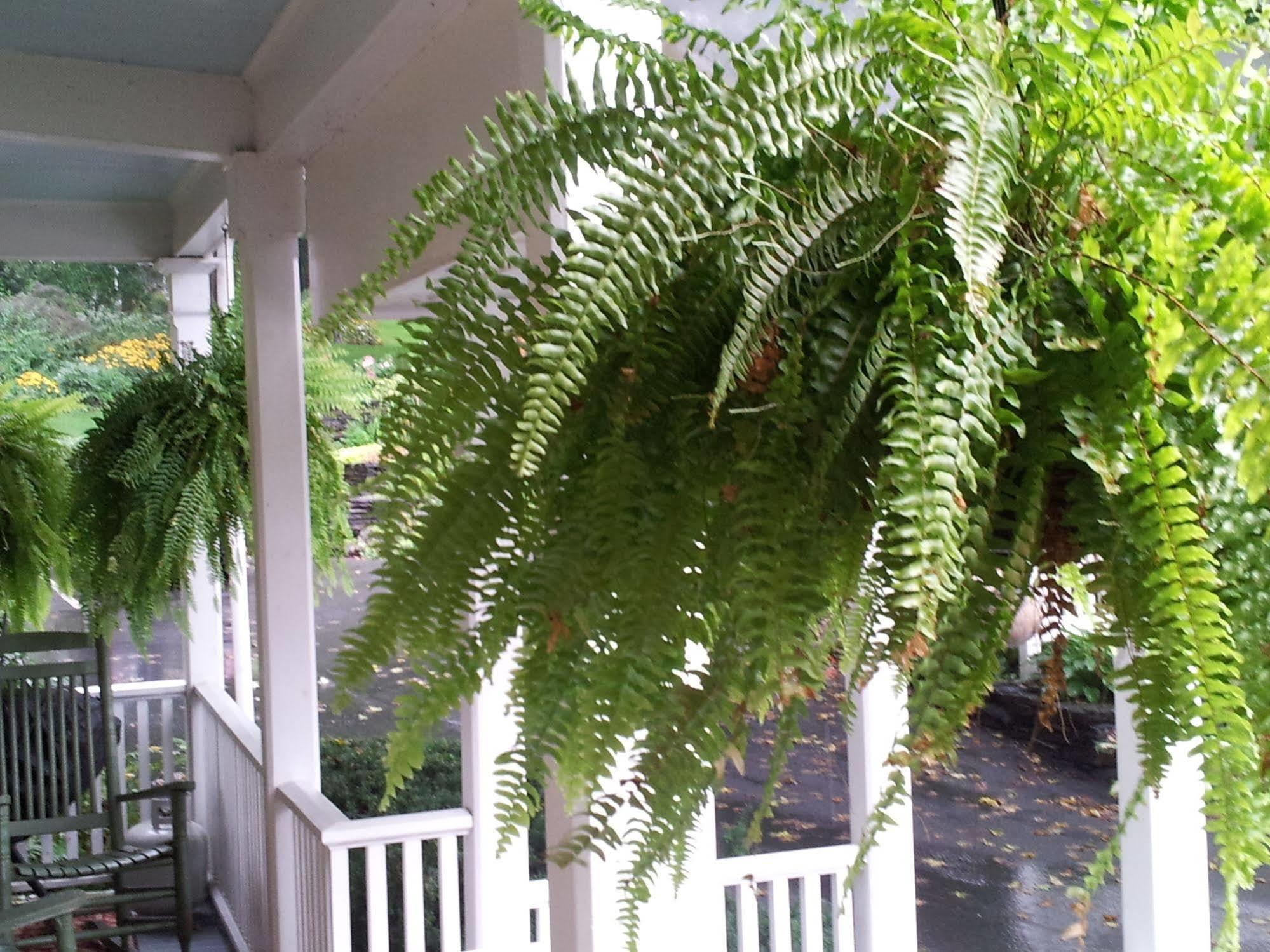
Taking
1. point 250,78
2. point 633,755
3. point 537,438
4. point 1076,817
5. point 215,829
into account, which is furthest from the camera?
point 215,829

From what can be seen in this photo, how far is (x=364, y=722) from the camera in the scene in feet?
13.5

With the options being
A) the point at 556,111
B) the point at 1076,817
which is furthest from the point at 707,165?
the point at 1076,817

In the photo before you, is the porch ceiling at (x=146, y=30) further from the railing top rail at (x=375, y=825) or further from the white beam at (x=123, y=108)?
the railing top rail at (x=375, y=825)

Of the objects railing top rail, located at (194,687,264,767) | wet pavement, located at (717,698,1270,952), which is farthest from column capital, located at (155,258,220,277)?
wet pavement, located at (717,698,1270,952)

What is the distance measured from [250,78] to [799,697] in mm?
2512

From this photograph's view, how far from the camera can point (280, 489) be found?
8.73 ft

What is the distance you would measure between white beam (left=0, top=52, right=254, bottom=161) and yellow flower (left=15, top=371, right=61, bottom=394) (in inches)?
104

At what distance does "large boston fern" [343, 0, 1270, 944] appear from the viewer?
20.2 inches

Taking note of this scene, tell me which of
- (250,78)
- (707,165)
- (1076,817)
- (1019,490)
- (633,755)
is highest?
(250,78)

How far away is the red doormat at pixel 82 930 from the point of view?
378cm

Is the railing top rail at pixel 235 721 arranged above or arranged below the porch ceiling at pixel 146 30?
below

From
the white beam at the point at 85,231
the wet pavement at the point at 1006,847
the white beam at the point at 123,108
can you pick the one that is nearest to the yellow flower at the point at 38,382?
the white beam at the point at 85,231

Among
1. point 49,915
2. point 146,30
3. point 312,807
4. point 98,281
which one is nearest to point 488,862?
point 312,807

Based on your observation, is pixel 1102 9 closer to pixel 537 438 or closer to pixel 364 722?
pixel 537 438
